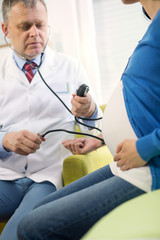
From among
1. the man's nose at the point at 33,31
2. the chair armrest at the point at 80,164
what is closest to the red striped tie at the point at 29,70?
the man's nose at the point at 33,31

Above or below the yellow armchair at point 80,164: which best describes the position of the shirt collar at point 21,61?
above

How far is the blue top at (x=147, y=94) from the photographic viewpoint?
2.27ft

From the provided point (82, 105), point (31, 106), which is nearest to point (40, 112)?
point (31, 106)

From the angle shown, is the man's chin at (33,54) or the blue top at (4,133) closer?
the blue top at (4,133)

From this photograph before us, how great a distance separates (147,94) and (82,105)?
44 cm

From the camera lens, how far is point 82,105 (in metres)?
1.12

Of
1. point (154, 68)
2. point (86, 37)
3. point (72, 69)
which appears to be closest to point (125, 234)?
point (154, 68)

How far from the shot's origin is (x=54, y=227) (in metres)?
0.68

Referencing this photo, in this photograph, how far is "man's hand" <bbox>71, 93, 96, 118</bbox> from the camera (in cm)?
110

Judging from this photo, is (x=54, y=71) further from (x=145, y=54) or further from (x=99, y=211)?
(x=99, y=211)

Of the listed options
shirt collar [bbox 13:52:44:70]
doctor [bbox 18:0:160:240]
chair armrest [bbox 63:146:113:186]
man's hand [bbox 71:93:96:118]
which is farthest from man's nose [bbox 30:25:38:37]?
doctor [bbox 18:0:160:240]

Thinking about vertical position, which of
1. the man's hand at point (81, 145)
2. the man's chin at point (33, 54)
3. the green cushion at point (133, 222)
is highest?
the man's chin at point (33, 54)

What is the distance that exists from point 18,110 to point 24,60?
27 centimetres

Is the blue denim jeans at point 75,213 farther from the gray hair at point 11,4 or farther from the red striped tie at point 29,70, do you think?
the gray hair at point 11,4
